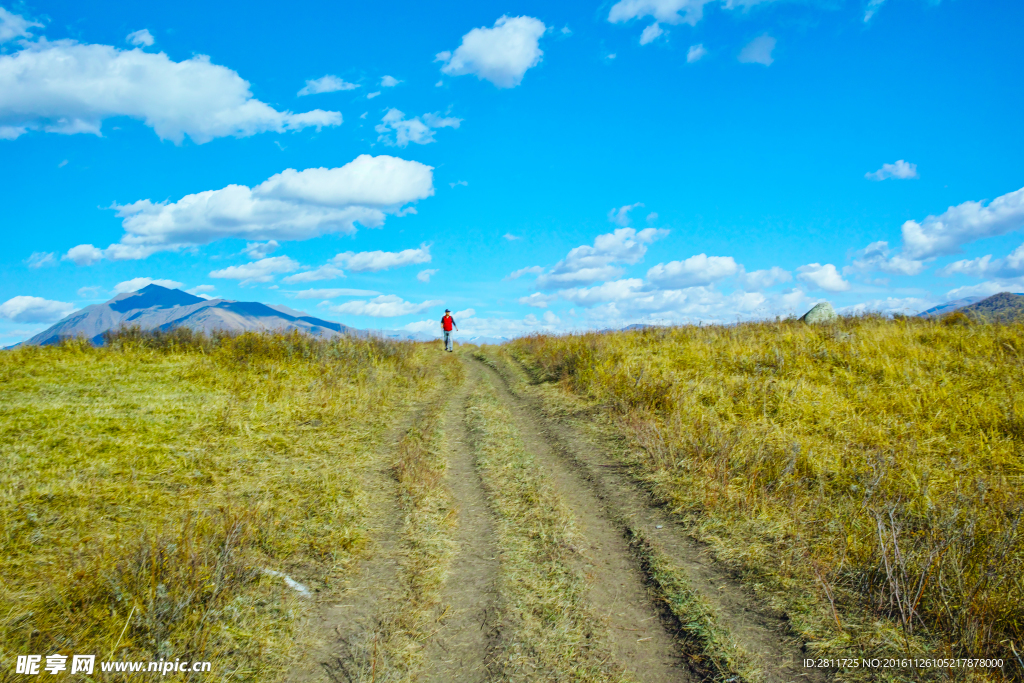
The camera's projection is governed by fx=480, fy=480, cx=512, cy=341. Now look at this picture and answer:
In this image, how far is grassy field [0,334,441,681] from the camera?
413cm

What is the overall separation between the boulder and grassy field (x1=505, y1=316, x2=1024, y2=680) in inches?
210

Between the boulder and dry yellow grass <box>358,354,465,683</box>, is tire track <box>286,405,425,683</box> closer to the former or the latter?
dry yellow grass <box>358,354,465,683</box>

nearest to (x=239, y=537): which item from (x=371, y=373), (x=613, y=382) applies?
(x=613, y=382)

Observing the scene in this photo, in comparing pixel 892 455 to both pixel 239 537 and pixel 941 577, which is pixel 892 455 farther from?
pixel 239 537

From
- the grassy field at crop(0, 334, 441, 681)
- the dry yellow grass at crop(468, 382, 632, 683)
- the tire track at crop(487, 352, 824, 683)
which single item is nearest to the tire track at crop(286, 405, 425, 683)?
the grassy field at crop(0, 334, 441, 681)

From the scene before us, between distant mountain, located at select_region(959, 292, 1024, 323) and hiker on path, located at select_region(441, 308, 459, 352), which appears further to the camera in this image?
hiker on path, located at select_region(441, 308, 459, 352)

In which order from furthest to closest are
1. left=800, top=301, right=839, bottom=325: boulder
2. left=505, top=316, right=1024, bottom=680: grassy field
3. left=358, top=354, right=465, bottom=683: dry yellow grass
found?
1. left=800, top=301, right=839, bottom=325: boulder
2. left=505, top=316, right=1024, bottom=680: grassy field
3. left=358, top=354, right=465, bottom=683: dry yellow grass

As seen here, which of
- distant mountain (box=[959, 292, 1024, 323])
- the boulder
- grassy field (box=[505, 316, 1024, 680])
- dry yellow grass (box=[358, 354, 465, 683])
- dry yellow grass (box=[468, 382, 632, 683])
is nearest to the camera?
dry yellow grass (box=[468, 382, 632, 683])

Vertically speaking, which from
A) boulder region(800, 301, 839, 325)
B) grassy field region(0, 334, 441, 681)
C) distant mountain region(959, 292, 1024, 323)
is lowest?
grassy field region(0, 334, 441, 681)

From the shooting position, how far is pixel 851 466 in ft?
24.1

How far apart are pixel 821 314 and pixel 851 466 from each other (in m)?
17.5

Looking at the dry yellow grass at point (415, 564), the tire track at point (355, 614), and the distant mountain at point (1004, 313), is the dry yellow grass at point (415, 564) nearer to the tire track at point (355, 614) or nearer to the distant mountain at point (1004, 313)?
the tire track at point (355, 614)

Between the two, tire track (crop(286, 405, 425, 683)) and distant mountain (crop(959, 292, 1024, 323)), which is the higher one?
distant mountain (crop(959, 292, 1024, 323))

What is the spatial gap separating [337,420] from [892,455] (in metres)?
10.3
